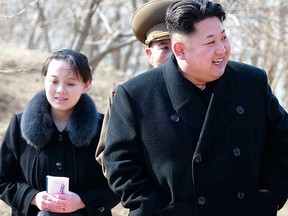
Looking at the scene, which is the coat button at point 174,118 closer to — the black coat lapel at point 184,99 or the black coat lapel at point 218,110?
the black coat lapel at point 184,99

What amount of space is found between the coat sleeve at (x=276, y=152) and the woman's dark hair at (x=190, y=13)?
46 cm

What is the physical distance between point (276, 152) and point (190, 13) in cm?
75

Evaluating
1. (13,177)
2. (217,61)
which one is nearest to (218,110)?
(217,61)

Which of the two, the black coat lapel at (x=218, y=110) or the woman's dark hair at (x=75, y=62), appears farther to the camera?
the woman's dark hair at (x=75, y=62)

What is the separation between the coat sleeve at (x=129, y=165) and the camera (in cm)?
289

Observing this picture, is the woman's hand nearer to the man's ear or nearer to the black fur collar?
the black fur collar

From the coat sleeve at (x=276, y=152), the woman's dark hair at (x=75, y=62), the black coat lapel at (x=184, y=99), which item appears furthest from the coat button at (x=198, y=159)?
the woman's dark hair at (x=75, y=62)

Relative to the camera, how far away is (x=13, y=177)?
3.79m

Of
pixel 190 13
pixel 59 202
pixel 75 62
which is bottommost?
pixel 59 202

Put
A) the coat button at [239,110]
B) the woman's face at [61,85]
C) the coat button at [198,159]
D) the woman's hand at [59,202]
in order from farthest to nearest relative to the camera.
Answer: the woman's face at [61,85]
the woman's hand at [59,202]
the coat button at [239,110]
the coat button at [198,159]

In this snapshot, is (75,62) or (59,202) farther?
(75,62)

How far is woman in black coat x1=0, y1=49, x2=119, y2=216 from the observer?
3.67 m

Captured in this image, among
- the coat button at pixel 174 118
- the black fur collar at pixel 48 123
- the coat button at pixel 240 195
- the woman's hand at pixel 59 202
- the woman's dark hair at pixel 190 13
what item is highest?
the woman's dark hair at pixel 190 13

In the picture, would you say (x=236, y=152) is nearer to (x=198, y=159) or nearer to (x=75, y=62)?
(x=198, y=159)
